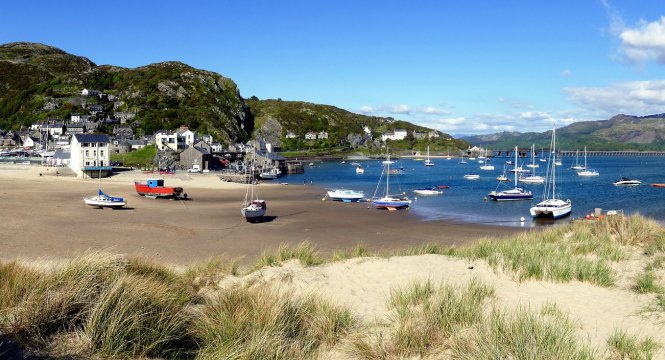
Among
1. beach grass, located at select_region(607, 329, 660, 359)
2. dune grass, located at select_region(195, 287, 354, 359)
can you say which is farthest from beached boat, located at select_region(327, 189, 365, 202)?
beach grass, located at select_region(607, 329, 660, 359)

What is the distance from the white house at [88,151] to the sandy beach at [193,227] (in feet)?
72.5

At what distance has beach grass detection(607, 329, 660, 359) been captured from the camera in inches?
302

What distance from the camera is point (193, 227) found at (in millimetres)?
34125

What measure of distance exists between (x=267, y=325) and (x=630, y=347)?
561 centimetres

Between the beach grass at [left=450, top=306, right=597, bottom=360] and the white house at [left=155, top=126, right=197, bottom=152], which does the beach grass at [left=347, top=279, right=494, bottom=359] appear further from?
the white house at [left=155, top=126, right=197, bottom=152]

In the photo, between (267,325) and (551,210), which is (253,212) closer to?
(551,210)

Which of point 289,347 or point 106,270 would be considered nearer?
point 289,347

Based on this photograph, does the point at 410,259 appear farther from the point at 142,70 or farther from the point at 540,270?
the point at 142,70

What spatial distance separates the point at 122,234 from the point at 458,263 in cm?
2215

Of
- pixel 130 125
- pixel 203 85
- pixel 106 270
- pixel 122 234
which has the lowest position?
pixel 122 234

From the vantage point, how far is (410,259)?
16031 mm

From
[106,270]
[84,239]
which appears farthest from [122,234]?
[106,270]

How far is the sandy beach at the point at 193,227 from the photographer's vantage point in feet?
85.7

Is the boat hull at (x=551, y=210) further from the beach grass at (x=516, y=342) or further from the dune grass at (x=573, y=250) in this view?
the beach grass at (x=516, y=342)
